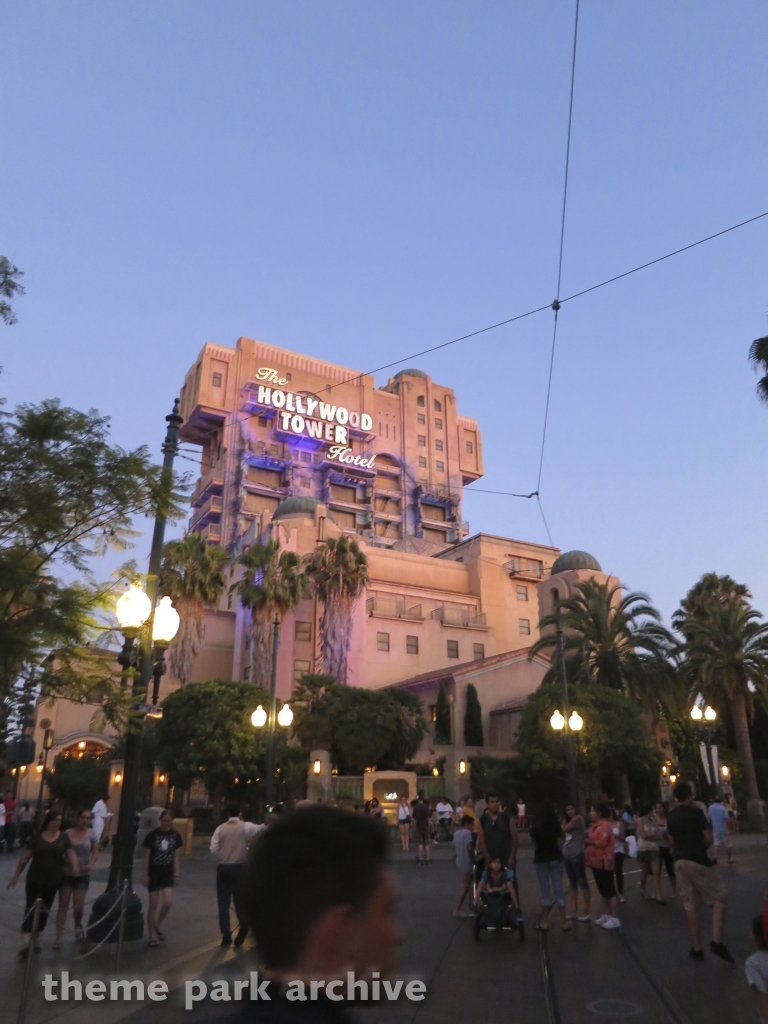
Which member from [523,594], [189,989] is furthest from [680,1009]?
[523,594]

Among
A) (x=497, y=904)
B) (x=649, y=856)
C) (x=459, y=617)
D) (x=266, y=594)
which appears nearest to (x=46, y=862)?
(x=497, y=904)

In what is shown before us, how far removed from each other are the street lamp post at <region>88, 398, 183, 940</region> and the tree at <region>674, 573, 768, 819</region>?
30.6 metres

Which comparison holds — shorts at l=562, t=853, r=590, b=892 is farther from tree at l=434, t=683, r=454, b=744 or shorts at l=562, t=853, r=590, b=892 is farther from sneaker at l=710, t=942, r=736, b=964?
tree at l=434, t=683, r=454, b=744

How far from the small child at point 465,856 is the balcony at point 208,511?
69248 mm

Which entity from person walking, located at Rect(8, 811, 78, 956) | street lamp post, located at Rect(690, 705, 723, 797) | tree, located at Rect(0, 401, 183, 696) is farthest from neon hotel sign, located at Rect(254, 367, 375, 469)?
person walking, located at Rect(8, 811, 78, 956)

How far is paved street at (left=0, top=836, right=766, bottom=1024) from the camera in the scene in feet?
22.0

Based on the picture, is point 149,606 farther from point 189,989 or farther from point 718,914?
point 718,914

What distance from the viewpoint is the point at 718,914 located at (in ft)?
26.3

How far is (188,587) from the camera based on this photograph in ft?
143

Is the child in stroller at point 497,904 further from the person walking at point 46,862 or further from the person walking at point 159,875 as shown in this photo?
the person walking at point 46,862

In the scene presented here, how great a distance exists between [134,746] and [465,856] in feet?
18.0

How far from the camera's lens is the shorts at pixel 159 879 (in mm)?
9758

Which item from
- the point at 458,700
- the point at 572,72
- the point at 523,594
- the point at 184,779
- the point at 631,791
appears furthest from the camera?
the point at 523,594

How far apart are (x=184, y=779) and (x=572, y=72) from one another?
99.5 feet
